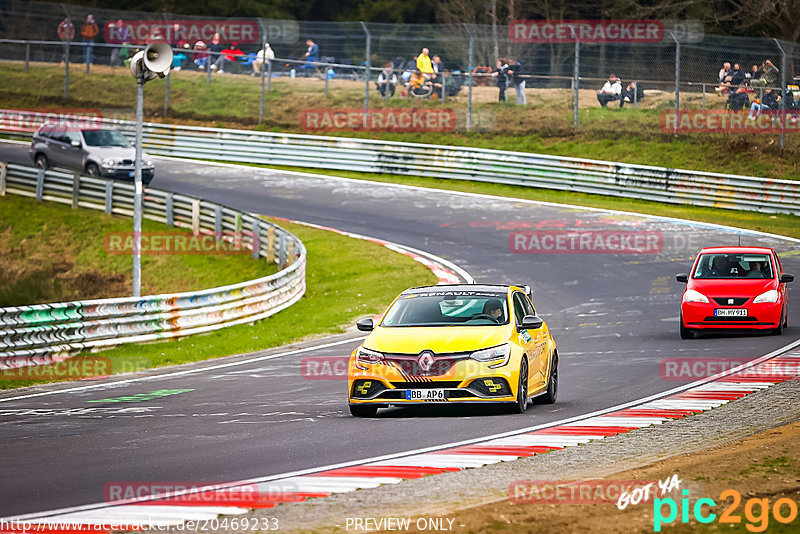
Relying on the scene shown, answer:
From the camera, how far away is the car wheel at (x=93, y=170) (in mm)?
37000

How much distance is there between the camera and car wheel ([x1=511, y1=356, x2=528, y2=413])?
481 inches

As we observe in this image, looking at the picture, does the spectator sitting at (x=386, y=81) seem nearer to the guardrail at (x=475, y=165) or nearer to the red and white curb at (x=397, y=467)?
the guardrail at (x=475, y=165)

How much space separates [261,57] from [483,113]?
8.57 meters

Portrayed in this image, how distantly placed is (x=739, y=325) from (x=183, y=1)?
5547 centimetres

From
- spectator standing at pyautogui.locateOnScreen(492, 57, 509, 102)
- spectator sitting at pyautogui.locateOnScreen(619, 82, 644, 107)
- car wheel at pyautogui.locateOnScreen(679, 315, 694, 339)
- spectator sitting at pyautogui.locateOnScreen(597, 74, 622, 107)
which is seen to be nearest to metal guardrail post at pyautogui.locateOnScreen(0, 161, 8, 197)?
spectator standing at pyautogui.locateOnScreen(492, 57, 509, 102)

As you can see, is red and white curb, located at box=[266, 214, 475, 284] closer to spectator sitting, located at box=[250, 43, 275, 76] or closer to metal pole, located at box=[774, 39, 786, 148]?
spectator sitting, located at box=[250, 43, 275, 76]

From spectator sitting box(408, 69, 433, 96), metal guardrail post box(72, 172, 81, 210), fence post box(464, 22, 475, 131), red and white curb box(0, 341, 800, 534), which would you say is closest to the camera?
red and white curb box(0, 341, 800, 534)

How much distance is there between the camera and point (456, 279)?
24.8m

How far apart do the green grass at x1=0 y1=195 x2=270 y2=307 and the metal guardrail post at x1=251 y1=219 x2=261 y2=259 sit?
9.8 inches

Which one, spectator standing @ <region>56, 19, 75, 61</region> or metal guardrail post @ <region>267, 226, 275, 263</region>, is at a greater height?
spectator standing @ <region>56, 19, 75, 61</region>

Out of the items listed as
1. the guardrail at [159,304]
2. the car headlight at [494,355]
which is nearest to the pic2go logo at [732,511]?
the car headlight at [494,355]

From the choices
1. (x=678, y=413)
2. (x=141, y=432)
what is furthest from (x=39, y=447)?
(x=678, y=413)

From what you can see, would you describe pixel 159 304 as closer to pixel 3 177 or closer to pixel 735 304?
pixel 735 304

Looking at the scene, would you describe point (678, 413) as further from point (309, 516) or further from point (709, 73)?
point (709, 73)
